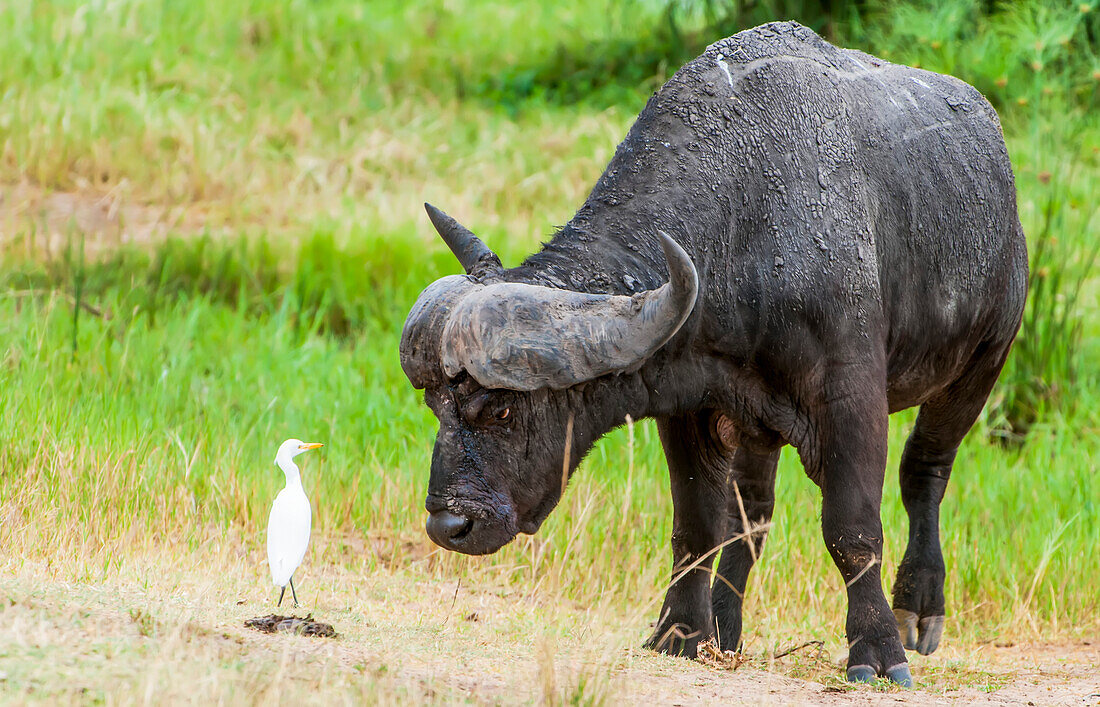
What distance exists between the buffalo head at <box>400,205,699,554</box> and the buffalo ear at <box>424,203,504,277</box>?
0.15 m

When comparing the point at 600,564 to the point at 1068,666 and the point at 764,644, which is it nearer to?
the point at 764,644

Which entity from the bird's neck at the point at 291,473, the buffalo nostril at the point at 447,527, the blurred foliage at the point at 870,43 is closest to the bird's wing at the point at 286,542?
the bird's neck at the point at 291,473

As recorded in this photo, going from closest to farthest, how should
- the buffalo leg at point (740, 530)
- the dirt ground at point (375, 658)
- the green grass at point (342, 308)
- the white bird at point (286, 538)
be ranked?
the dirt ground at point (375, 658)
the white bird at point (286, 538)
the buffalo leg at point (740, 530)
the green grass at point (342, 308)

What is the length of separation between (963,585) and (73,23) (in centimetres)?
1273

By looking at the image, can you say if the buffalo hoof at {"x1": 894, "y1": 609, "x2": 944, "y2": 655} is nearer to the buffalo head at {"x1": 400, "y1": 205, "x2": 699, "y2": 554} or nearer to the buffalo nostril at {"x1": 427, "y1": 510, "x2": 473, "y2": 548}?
the buffalo head at {"x1": 400, "y1": 205, "x2": 699, "y2": 554}

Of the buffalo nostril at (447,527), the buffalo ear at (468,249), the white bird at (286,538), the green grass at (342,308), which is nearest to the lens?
the buffalo nostril at (447,527)

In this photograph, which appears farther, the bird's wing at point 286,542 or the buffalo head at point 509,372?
the bird's wing at point 286,542

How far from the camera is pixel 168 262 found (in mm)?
10352

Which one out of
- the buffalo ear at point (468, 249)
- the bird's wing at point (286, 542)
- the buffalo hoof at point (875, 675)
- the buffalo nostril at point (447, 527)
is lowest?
the buffalo hoof at point (875, 675)

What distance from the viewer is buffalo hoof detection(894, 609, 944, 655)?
629 centimetres

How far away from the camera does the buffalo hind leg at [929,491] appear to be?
6316 millimetres

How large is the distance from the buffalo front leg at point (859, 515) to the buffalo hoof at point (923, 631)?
133 cm

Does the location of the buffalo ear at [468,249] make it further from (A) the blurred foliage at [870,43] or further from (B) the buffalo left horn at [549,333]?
(A) the blurred foliage at [870,43]

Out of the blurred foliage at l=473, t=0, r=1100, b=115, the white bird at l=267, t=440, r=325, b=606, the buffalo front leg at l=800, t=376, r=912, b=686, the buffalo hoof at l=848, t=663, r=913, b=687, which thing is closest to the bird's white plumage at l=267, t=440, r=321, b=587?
the white bird at l=267, t=440, r=325, b=606
